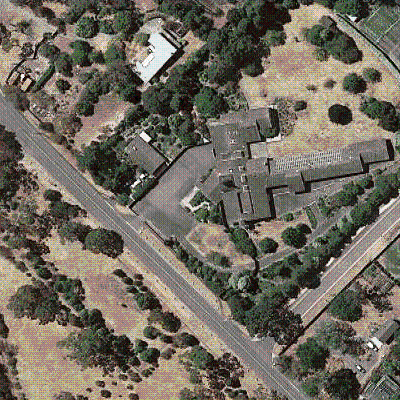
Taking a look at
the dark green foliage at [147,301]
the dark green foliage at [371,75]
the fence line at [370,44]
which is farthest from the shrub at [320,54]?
the dark green foliage at [147,301]

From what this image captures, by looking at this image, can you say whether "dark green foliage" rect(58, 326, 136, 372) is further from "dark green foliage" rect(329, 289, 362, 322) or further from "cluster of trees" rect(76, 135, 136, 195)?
"dark green foliage" rect(329, 289, 362, 322)

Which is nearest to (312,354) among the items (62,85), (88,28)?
(62,85)

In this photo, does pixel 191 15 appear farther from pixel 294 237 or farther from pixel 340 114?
pixel 294 237

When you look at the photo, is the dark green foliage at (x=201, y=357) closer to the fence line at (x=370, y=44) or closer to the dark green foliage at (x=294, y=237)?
the dark green foliage at (x=294, y=237)

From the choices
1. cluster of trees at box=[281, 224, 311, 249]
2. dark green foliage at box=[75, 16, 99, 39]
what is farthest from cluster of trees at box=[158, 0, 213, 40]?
cluster of trees at box=[281, 224, 311, 249]

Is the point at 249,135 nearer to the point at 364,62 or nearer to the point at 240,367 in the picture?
the point at 364,62

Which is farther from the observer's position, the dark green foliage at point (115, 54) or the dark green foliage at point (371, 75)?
the dark green foliage at point (115, 54)

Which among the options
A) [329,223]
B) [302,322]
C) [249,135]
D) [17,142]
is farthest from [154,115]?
[302,322]
